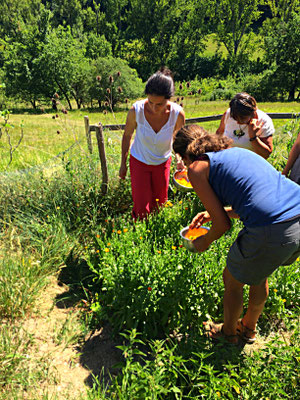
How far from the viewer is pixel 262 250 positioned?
162 cm

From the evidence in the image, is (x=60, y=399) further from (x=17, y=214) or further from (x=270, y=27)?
(x=270, y=27)

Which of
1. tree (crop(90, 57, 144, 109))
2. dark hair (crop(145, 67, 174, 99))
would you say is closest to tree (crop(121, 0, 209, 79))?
tree (crop(90, 57, 144, 109))

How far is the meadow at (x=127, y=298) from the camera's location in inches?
69.0

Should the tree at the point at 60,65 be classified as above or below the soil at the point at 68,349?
below

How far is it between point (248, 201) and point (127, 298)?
1.21m

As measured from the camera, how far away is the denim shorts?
1.58m

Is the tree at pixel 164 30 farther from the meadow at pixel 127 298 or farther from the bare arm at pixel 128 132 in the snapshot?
the bare arm at pixel 128 132

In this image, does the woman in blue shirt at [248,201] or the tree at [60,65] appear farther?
the tree at [60,65]

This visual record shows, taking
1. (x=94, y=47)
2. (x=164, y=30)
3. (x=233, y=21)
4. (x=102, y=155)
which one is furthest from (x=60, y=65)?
(x=102, y=155)

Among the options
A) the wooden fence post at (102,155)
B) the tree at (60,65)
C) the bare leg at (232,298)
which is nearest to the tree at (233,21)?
the tree at (60,65)

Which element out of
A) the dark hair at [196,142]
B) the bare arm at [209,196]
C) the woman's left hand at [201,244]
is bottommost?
the woman's left hand at [201,244]

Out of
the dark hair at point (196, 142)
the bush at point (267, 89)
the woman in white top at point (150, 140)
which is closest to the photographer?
the dark hair at point (196, 142)

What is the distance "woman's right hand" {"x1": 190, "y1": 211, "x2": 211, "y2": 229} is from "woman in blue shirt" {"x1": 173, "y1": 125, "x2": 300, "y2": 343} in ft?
1.07

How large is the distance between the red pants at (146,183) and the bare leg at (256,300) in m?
1.35
